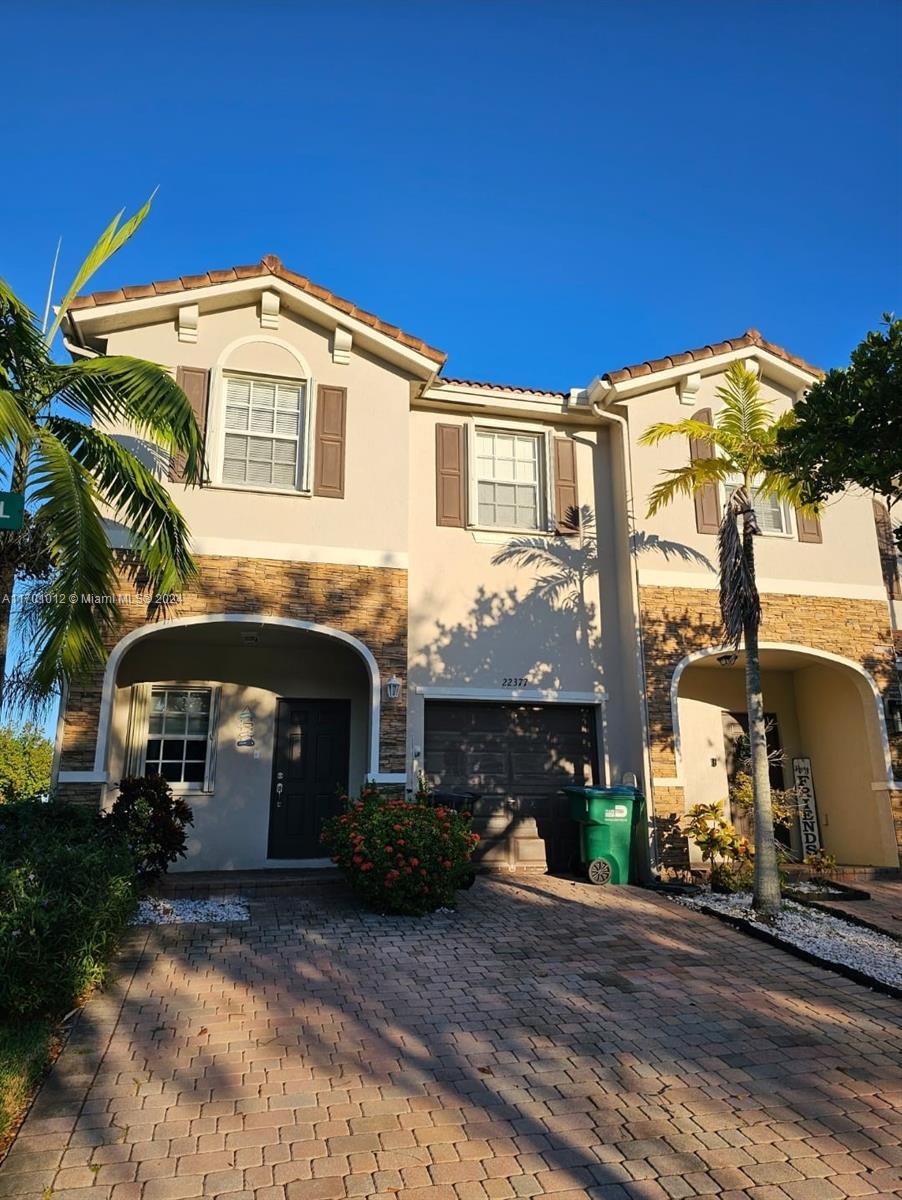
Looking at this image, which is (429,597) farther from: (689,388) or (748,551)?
(689,388)

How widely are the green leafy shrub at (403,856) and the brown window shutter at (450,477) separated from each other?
4.44 meters

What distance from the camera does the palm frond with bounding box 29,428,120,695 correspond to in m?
6.71

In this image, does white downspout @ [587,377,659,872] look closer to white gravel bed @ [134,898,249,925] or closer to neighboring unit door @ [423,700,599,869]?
neighboring unit door @ [423,700,599,869]

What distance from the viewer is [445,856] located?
323 inches

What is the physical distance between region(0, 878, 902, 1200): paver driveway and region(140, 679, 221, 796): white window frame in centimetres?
355

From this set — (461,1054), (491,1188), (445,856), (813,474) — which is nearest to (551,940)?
(445,856)

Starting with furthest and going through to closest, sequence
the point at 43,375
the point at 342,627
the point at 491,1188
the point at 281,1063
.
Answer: the point at 342,627, the point at 43,375, the point at 281,1063, the point at 491,1188

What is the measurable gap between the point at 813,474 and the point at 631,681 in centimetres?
514

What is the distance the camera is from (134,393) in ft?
24.8

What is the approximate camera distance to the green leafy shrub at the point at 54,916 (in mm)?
4910

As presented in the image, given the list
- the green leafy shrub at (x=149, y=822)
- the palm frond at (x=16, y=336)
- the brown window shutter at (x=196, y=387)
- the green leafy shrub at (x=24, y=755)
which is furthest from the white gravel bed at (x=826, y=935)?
the green leafy shrub at (x=24, y=755)

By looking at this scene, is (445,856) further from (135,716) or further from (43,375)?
(43,375)

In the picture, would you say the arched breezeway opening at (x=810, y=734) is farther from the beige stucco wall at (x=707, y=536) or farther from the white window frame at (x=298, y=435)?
the white window frame at (x=298, y=435)

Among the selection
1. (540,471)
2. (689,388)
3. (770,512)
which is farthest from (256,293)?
(770,512)
